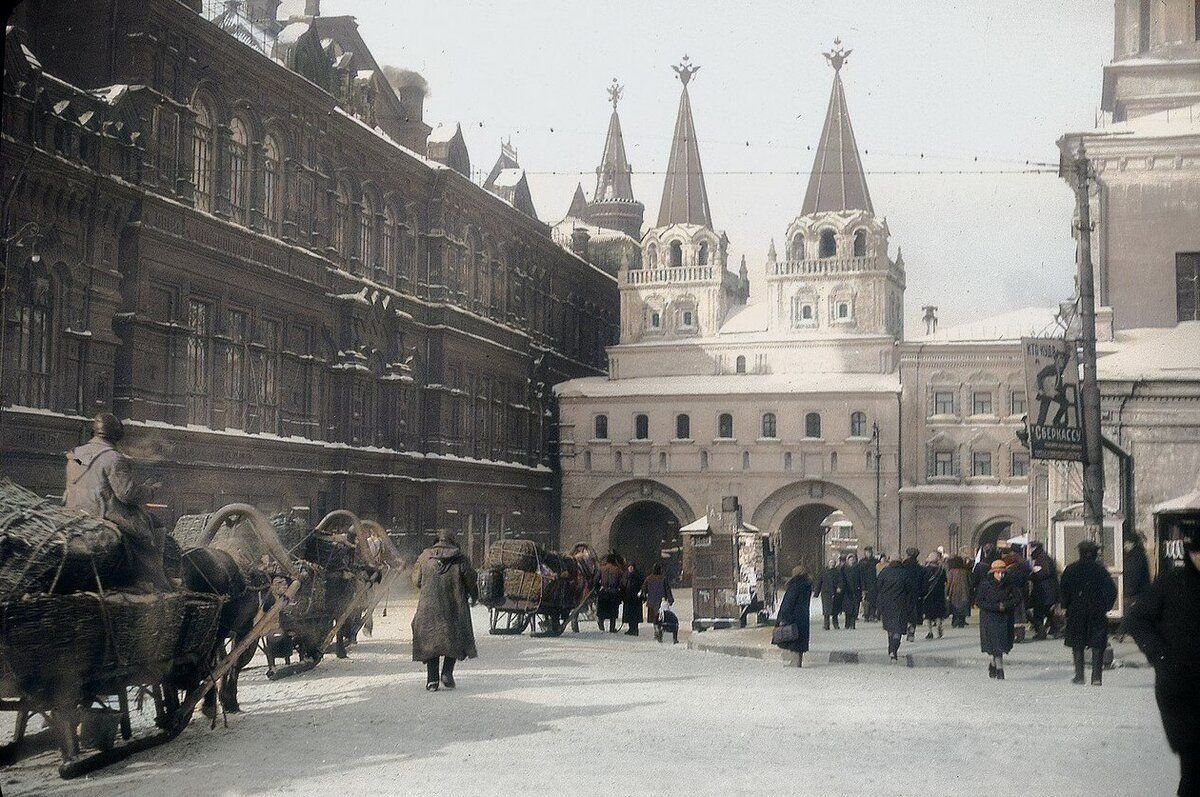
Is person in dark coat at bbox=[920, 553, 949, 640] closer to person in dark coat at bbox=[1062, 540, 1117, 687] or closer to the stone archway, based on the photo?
person in dark coat at bbox=[1062, 540, 1117, 687]

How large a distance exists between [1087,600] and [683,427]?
127 feet

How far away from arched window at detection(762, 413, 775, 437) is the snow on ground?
36.2 meters

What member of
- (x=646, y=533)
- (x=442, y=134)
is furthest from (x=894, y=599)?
(x=646, y=533)

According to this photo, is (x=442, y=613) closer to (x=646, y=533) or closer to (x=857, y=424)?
(x=857, y=424)

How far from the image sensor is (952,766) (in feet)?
29.7

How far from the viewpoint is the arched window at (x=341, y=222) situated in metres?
34.7

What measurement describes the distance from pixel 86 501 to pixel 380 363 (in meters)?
27.9

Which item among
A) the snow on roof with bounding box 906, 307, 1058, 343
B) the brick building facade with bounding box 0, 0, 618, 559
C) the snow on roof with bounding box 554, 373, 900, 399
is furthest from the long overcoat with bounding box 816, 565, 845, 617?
the snow on roof with bounding box 906, 307, 1058, 343

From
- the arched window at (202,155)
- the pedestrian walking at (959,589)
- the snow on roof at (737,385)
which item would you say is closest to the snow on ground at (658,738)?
the pedestrian walking at (959,589)

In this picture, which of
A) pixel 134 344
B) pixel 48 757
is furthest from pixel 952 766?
pixel 134 344

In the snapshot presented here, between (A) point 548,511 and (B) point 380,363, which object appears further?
(A) point 548,511

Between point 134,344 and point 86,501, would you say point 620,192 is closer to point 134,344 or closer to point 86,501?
point 134,344

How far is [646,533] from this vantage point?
2178 inches

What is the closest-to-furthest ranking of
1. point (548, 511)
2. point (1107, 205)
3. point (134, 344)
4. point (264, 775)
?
point (264, 775) → point (1107, 205) → point (134, 344) → point (548, 511)
